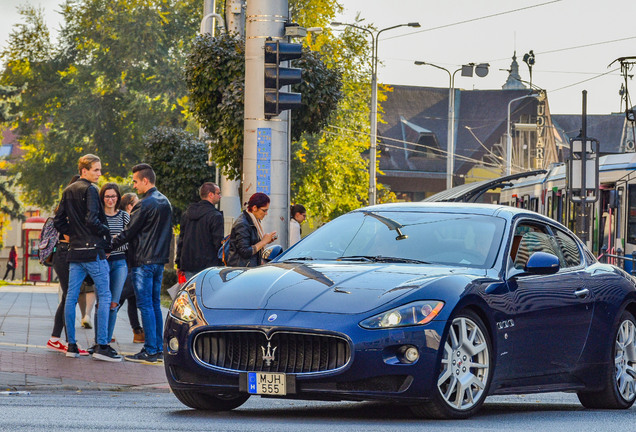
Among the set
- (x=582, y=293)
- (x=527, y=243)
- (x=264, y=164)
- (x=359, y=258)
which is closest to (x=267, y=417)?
(x=359, y=258)

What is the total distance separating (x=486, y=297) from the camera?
26.4 ft

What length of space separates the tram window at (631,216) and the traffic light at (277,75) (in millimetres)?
14064

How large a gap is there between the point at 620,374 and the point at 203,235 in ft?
17.8

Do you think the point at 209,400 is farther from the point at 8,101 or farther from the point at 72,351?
the point at 8,101

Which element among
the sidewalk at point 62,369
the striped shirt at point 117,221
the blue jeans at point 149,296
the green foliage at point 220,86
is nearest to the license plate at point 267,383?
the sidewalk at point 62,369

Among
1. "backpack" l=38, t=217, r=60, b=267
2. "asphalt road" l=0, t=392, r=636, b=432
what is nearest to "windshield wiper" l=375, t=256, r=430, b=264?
"asphalt road" l=0, t=392, r=636, b=432

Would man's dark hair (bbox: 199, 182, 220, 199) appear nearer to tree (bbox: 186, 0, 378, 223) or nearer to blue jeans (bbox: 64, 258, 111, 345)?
blue jeans (bbox: 64, 258, 111, 345)

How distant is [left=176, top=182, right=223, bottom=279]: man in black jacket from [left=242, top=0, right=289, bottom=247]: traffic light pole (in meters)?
0.71

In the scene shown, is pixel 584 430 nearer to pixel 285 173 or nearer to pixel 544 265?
pixel 544 265

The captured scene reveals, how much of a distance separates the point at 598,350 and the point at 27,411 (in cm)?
Answer: 402

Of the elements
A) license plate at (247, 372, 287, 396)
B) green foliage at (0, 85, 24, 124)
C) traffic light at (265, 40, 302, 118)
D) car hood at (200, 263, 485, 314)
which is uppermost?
green foliage at (0, 85, 24, 124)

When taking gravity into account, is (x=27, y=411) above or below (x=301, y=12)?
below

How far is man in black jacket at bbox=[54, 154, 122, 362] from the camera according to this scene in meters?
12.4

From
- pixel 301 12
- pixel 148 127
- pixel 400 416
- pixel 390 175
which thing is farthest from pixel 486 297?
pixel 390 175
